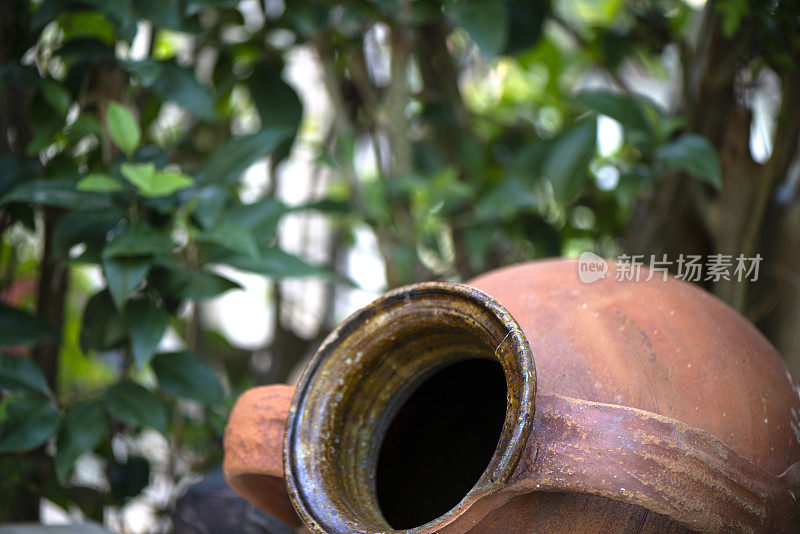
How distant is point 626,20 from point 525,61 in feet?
0.95

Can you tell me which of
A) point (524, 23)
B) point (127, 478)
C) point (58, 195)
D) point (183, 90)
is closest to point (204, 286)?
point (58, 195)

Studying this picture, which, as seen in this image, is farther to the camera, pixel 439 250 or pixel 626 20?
pixel 626 20

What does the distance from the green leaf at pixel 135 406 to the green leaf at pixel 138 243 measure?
229mm

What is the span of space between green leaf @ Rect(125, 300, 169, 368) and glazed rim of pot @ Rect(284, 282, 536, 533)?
0.33 metres

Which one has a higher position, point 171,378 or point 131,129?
point 131,129

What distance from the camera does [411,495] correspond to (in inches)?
37.6

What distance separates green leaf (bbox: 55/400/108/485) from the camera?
1.14m

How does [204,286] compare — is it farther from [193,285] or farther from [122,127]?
[122,127]

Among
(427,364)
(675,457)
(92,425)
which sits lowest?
(92,425)

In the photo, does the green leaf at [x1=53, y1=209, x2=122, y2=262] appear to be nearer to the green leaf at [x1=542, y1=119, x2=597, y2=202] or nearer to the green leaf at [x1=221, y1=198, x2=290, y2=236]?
the green leaf at [x1=221, y1=198, x2=290, y2=236]

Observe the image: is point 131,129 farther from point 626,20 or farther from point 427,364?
point 626,20

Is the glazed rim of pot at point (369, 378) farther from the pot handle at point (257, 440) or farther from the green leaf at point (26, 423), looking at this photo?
the green leaf at point (26, 423)

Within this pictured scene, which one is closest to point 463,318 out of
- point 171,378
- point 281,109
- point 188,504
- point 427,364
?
point 427,364

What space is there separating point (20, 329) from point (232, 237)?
1.30ft
